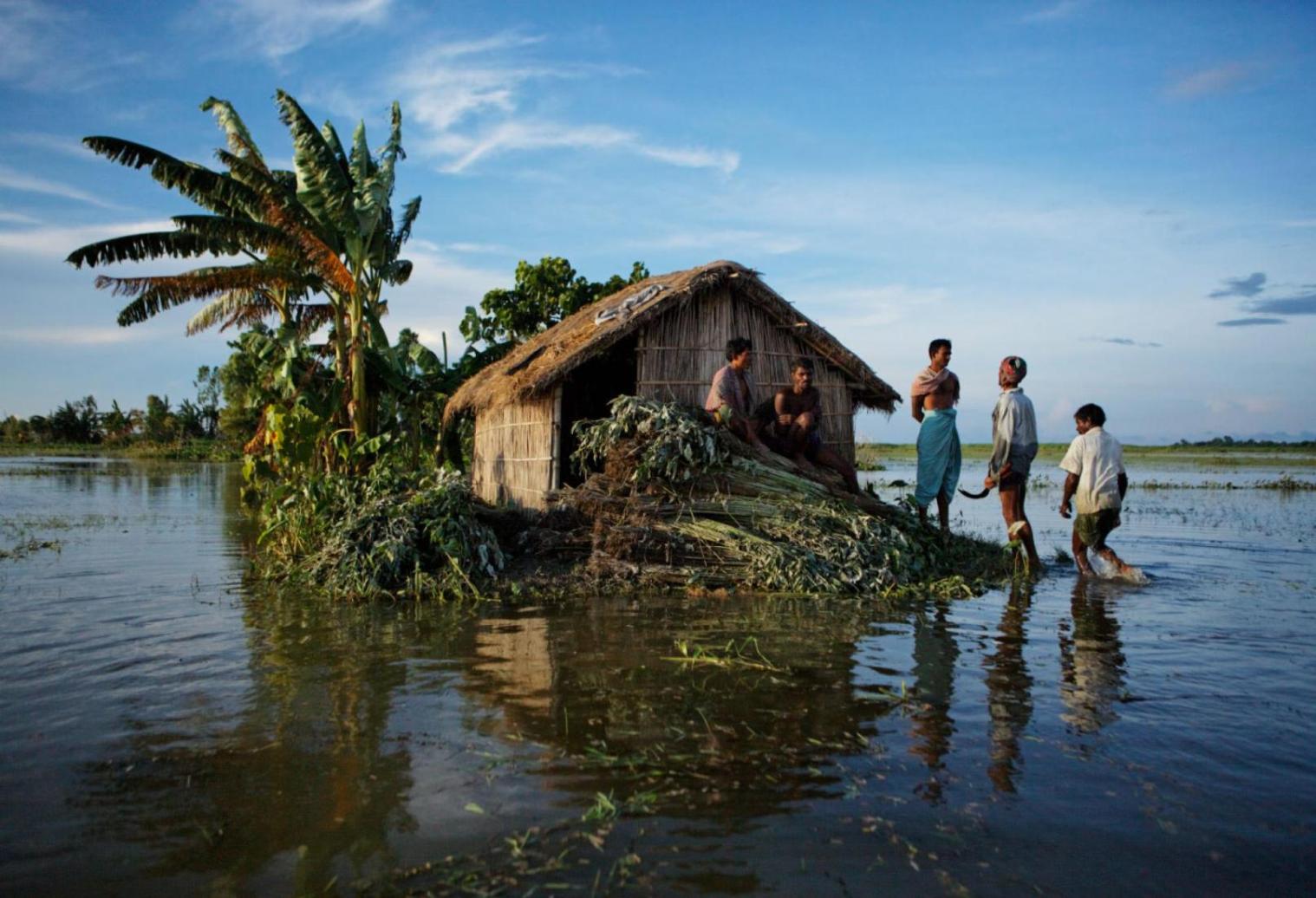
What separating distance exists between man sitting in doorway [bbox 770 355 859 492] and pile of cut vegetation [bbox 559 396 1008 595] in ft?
2.13

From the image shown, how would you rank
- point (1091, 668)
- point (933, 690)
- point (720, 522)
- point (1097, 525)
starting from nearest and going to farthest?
point (933, 690) → point (1091, 668) → point (720, 522) → point (1097, 525)

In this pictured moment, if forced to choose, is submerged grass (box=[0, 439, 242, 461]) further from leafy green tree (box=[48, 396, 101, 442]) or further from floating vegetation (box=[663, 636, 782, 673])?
floating vegetation (box=[663, 636, 782, 673])

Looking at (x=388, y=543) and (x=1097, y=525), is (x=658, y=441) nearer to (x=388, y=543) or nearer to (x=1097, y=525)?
(x=388, y=543)

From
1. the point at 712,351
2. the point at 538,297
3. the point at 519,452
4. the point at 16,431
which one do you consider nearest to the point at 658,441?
the point at 712,351

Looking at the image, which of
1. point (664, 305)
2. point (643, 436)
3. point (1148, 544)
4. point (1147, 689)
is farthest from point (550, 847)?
point (1148, 544)

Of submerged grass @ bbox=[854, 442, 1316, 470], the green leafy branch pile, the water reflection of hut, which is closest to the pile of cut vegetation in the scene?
the green leafy branch pile

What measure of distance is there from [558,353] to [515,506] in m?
2.22

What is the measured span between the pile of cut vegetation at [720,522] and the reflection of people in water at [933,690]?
100 cm

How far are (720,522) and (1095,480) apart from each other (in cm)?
349

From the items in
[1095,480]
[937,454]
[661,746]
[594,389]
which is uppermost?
[594,389]

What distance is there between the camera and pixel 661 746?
394cm

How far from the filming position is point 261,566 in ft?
30.9

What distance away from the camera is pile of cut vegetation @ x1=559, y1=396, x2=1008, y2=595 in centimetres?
767

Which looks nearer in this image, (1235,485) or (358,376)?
(358,376)
